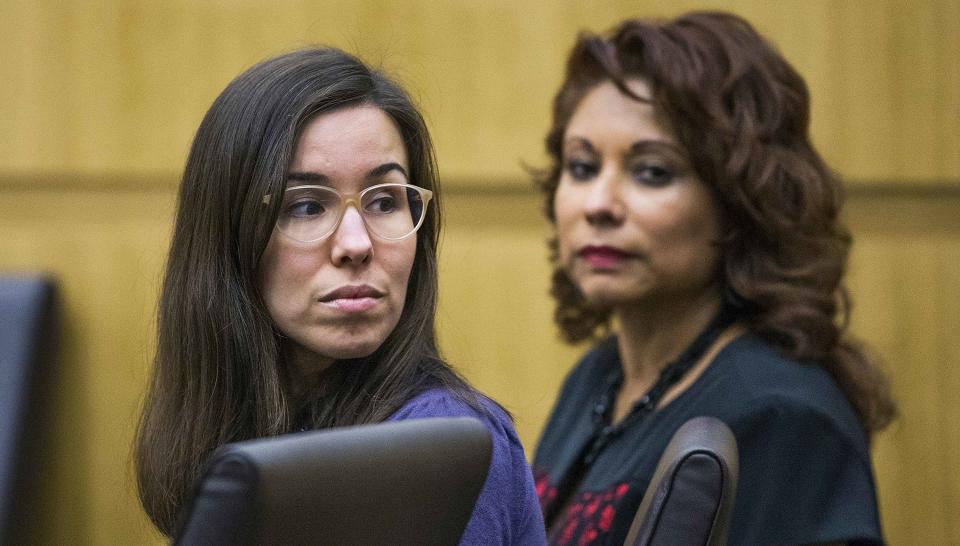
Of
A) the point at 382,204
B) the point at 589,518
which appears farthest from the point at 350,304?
the point at 589,518

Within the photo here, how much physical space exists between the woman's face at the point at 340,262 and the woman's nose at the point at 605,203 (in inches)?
32.7

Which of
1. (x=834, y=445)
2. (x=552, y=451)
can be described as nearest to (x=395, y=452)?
(x=834, y=445)

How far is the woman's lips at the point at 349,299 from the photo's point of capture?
3.86 ft

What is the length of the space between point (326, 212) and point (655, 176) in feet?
3.08

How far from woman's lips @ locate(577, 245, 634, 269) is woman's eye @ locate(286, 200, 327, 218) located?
906 millimetres

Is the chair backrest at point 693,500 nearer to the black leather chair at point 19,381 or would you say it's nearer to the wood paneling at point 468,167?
the wood paneling at point 468,167

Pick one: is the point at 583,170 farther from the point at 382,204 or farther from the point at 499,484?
the point at 499,484

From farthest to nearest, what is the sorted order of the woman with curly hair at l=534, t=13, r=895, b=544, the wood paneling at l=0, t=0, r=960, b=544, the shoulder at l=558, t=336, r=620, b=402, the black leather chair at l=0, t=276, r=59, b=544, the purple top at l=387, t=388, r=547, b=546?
the wood paneling at l=0, t=0, r=960, b=544 < the black leather chair at l=0, t=276, r=59, b=544 < the shoulder at l=558, t=336, r=620, b=402 < the woman with curly hair at l=534, t=13, r=895, b=544 < the purple top at l=387, t=388, r=547, b=546

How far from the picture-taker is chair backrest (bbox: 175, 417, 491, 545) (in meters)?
0.78

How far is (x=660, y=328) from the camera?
208 centimetres

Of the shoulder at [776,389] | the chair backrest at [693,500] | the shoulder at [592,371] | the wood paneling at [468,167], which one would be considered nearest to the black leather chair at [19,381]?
the wood paneling at [468,167]

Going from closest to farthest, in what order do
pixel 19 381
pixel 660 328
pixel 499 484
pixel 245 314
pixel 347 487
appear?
pixel 347 487 < pixel 499 484 < pixel 245 314 < pixel 660 328 < pixel 19 381

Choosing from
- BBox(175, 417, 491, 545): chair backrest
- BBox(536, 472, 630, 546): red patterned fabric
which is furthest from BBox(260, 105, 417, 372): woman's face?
BBox(536, 472, 630, 546): red patterned fabric

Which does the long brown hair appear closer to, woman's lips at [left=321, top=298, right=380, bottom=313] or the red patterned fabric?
woman's lips at [left=321, top=298, right=380, bottom=313]
